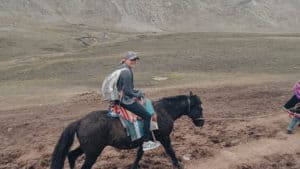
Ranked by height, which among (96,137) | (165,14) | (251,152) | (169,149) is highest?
(165,14)

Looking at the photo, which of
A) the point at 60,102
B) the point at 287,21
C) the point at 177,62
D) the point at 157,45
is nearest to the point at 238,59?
the point at 177,62

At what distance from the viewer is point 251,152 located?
13.0m

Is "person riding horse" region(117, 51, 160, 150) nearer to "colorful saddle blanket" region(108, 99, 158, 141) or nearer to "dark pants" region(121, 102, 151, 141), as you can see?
A: "dark pants" region(121, 102, 151, 141)

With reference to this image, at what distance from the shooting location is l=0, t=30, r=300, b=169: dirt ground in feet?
42.2

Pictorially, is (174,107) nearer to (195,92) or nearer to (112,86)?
(112,86)

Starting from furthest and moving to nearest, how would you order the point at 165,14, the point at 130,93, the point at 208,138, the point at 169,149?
the point at 165,14
the point at 208,138
the point at 169,149
the point at 130,93

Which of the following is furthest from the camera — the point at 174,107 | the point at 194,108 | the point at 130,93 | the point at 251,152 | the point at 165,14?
the point at 165,14

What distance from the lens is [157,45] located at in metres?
49.5

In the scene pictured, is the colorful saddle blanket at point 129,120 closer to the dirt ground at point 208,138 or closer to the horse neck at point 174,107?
the horse neck at point 174,107

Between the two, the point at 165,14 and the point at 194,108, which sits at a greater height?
the point at 165,14

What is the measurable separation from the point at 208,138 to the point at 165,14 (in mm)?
91884

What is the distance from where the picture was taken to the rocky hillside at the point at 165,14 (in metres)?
97.8

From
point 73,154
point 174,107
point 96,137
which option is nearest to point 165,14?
point 174,107

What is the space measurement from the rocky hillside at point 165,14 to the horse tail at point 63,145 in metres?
84.3
